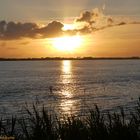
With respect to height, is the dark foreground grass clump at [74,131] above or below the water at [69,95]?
above

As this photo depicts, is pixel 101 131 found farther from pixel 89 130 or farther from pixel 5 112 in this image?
pixel 5 112

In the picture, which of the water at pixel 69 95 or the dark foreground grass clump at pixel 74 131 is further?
the water at pixel 69 95

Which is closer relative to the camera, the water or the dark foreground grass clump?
the dark foreground grass clump

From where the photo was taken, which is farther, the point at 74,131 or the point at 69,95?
the point at 69,95

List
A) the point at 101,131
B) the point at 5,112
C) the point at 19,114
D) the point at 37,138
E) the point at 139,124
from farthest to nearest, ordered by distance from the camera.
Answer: the point at 5,112, the point at 19,114, the point at 139,124, the point at 101,131, the point at 37,138

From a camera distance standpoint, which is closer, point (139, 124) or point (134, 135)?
point (134, 135)

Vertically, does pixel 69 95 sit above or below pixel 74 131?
below

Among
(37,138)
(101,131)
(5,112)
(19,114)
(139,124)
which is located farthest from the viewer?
(5,112)

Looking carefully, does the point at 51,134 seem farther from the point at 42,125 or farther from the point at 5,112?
the point at 5,112

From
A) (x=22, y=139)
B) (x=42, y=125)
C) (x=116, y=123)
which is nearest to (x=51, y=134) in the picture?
(x=42, y=125)

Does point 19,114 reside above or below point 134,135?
below

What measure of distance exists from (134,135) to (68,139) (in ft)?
6.43

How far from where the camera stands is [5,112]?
Answer: 108ft

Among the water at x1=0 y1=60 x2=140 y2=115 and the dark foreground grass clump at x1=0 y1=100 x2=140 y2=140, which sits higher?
the dark foreground grass clump at x1=0 y1=100 x2=140 y2=140
